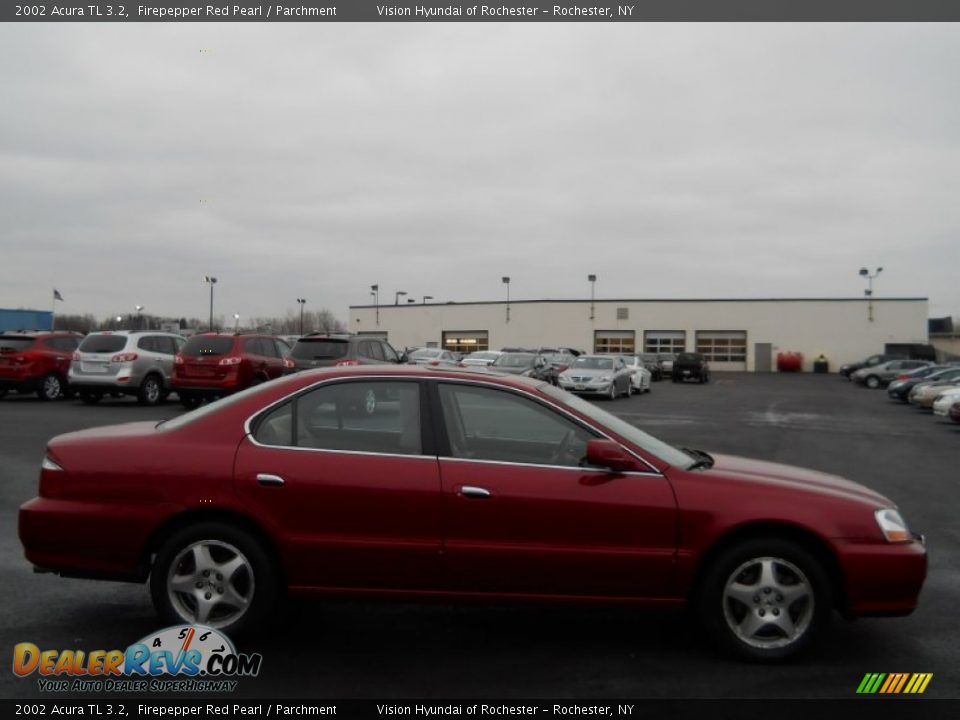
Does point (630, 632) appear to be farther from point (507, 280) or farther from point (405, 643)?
point (507, 280)

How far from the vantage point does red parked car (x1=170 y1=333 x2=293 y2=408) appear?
58.6 ft

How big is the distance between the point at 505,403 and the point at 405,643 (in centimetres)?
147

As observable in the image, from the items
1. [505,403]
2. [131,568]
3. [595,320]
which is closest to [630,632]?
[505,403]

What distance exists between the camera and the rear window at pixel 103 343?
64.4 feet

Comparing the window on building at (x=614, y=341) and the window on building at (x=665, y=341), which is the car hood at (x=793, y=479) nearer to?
the window on building at (x=665, y=341)

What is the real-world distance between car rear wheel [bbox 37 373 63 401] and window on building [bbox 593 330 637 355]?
1936 inches

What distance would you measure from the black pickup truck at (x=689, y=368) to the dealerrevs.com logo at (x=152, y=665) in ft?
137

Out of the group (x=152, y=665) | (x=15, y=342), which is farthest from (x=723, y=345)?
(x=152, y=665)

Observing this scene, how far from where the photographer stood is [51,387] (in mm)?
21234

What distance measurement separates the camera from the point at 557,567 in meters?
4.39

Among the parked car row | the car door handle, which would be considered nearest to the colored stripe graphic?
the car door handle

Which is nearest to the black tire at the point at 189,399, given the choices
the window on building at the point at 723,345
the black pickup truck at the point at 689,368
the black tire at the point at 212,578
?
the black tire at the point at 212,578

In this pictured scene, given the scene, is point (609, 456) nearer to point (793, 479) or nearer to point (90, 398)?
point (793, 479)

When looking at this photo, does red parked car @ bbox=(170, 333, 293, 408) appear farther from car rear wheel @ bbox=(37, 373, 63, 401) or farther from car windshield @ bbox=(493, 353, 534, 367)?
car windshield @ bbox=(493, 353, 534, 367)
